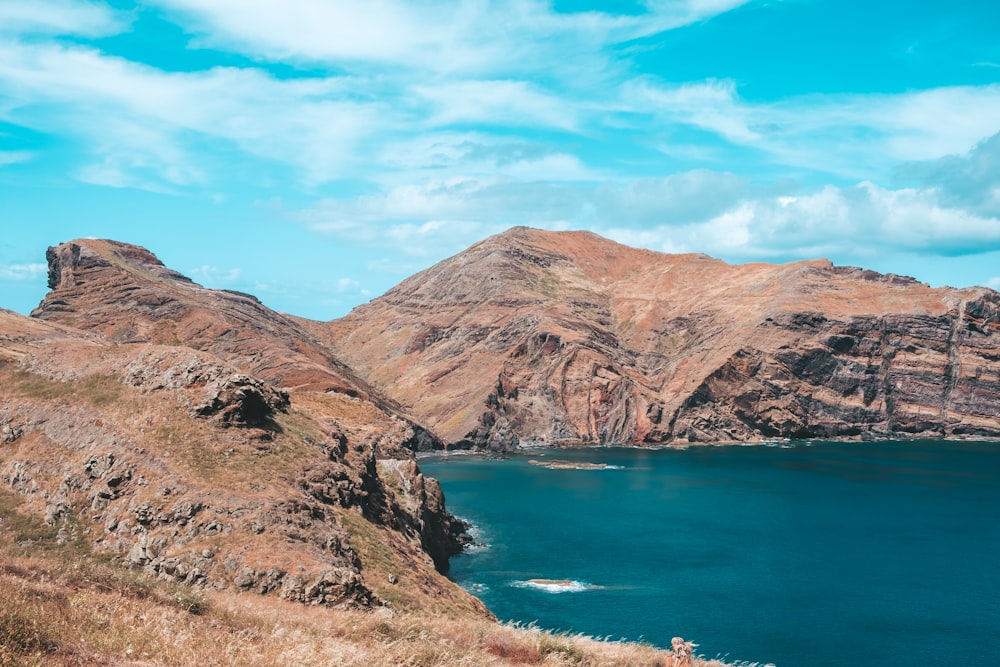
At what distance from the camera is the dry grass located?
16.4 metres

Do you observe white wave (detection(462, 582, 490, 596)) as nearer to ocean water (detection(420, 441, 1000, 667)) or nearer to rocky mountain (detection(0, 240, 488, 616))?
ocean water (detection(420, 441, 1000, 667))

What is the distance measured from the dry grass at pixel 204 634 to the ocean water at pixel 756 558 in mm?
41398

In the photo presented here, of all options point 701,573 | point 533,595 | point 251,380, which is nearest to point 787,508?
point 701,573

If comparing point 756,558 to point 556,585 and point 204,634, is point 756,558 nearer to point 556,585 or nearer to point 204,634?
point 556,585

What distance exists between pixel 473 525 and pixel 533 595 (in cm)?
3766

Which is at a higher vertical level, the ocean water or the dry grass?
the dry grass

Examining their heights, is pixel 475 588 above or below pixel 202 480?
below

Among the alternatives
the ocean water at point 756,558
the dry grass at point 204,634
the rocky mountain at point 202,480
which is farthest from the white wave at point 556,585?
the dry grass at point 204,634

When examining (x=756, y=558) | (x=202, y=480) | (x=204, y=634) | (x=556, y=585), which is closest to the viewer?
(x=204, y=634)

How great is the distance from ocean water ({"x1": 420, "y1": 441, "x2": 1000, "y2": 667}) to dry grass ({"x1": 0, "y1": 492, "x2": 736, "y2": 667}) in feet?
136

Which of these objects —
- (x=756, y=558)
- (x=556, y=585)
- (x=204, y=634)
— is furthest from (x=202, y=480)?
(x=756, y=558)

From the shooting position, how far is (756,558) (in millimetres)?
97062

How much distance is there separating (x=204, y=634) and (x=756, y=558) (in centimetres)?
8942

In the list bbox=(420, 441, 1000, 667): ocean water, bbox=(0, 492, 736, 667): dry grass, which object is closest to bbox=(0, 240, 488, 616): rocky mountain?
bbox=(0, 492, 736, 667): dry grass
